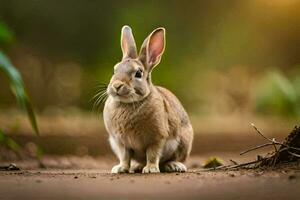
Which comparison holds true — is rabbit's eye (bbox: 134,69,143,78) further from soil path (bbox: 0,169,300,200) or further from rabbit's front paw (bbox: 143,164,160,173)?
soil path (bbox: 0,169,300,200)

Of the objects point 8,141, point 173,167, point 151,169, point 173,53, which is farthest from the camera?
point 173,53

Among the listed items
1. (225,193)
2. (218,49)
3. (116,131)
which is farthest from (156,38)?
(218,49)

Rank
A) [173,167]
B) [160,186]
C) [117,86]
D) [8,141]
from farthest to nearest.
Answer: [8,141] → [173,167] → [117,86] → [160,186]

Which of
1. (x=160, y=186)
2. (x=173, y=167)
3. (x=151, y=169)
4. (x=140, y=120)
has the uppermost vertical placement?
(x=140, y=120)

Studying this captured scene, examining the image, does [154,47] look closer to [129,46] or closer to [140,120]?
[129,46]

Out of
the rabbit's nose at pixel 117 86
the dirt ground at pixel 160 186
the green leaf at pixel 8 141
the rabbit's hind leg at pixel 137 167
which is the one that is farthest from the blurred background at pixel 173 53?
the dirt ground at pixel 160 186

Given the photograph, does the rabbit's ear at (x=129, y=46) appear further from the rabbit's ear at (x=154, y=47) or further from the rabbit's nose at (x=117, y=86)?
the rabbit's nose at (x=117, y=86)

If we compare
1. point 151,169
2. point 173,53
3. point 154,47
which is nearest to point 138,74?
point 154,47
